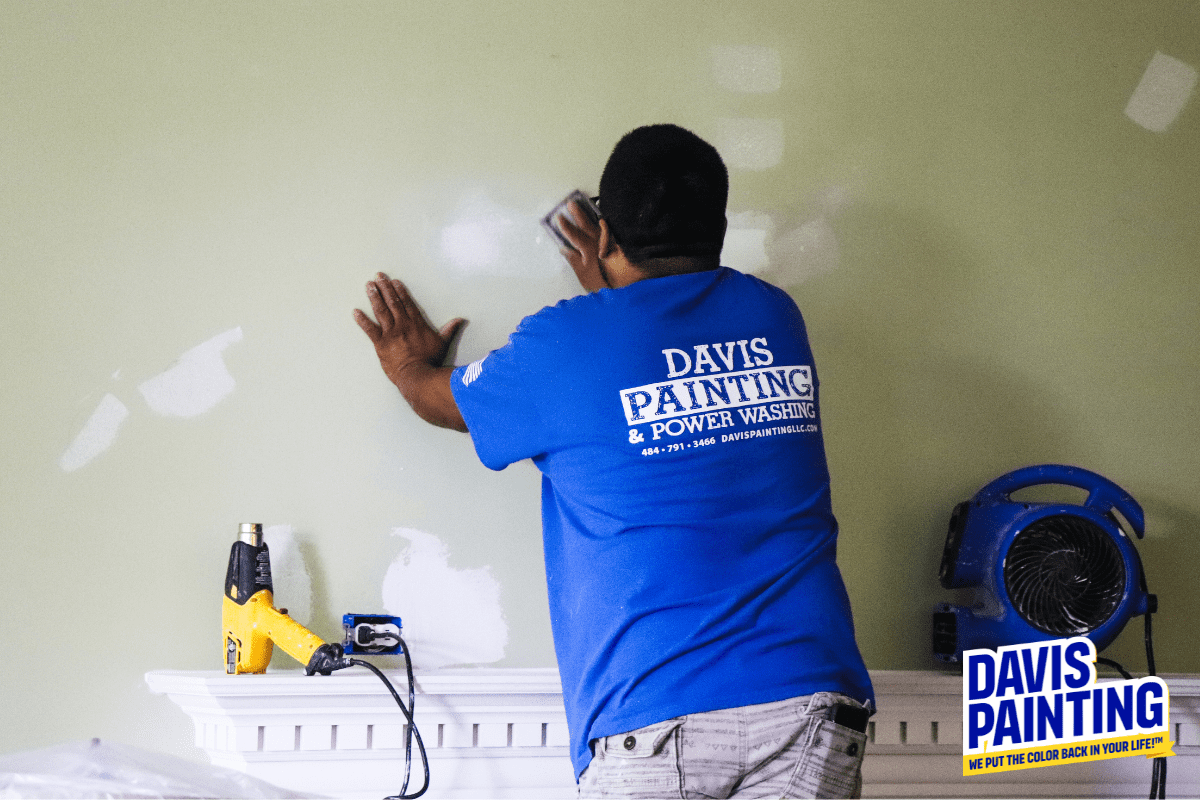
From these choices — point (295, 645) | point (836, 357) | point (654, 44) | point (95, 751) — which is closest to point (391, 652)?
point (295, 645)

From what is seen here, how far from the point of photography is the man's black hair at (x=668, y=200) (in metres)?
1.21

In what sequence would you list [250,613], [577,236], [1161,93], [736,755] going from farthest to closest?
[1161,93] → [577,236] → [250,613] → [736,755]

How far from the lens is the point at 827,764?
3.43ft

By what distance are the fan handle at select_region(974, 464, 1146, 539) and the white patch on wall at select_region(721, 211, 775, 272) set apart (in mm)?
510

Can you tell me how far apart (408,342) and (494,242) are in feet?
0.70

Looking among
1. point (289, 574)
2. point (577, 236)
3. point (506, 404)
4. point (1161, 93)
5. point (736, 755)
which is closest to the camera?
point (736, 755)

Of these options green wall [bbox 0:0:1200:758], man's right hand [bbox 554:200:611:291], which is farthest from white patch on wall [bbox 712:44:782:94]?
man's right hand [bbox 554:200:611:291]

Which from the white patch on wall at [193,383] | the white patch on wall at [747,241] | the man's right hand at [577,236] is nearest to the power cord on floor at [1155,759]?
the white patch on wall at [747,241]

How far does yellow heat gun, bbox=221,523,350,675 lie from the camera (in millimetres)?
1365

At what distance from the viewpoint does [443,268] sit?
1554 mm

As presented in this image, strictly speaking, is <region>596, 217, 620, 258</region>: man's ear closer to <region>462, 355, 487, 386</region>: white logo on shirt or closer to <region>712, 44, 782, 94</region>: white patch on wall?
<region>462, 355, 487, 386</region>: white logo on shirt

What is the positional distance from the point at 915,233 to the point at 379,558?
1.01 m

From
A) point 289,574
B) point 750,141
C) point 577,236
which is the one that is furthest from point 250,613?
point 750,141

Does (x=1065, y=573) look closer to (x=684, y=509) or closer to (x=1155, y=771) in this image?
(x=1155, y=771)
